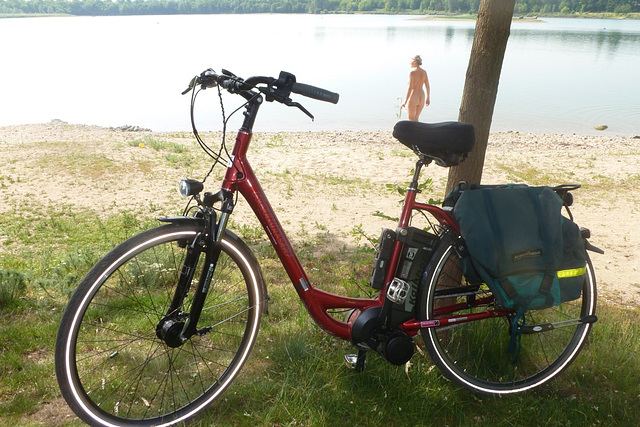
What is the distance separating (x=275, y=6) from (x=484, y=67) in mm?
130733

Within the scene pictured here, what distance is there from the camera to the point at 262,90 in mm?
2344

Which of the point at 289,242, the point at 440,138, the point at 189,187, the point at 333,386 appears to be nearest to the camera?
the point at 189,187

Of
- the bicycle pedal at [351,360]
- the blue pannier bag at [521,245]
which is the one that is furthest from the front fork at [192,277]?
the blue pannier bag at [521,245]

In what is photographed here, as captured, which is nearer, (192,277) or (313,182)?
(192,277)

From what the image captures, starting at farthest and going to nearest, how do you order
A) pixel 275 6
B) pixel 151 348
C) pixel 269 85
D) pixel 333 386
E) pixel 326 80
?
1. pixel 275 6
2. pixel 326 80
3. pixel 151 348
4. pixel 333 386
5. pixel 269 85

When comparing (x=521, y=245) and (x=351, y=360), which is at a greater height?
(x=521, y=245)

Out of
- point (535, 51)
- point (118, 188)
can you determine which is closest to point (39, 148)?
point (118, 188)

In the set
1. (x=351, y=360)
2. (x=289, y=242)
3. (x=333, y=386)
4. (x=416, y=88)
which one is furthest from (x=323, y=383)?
(x=416, y=88)

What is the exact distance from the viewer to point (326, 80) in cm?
3145

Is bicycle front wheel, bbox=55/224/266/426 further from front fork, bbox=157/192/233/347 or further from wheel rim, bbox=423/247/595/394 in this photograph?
wheel rim, bbox=423/247/595/394

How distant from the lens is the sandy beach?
6.53 meters

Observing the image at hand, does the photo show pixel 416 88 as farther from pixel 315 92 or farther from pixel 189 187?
pixel 189 187

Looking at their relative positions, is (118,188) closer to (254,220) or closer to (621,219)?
(254,220)

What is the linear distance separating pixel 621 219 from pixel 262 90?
6.45m
